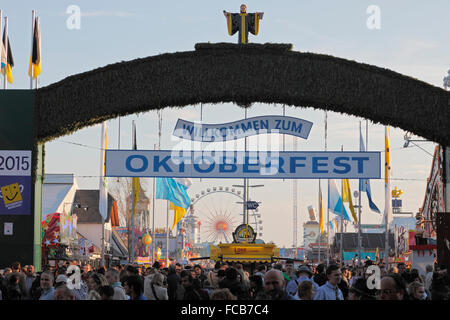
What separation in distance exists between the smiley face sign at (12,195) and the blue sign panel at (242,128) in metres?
4.41

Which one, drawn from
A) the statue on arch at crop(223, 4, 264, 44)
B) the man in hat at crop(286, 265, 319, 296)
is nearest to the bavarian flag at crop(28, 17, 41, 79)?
the statue on arch at crop(223, 4, 264, 44)

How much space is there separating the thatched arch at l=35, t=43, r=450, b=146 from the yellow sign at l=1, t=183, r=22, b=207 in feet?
4.95

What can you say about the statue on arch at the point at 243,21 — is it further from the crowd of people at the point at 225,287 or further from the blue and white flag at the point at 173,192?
the blue and white flag at the point at 173,192

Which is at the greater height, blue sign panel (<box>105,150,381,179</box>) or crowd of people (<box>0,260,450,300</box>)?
blue sign panel (<box>105,150,381,179</box>)

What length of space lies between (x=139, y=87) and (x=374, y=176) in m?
6.69

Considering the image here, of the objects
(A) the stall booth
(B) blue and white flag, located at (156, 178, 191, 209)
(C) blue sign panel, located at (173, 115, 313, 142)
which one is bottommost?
(A) the stall booth

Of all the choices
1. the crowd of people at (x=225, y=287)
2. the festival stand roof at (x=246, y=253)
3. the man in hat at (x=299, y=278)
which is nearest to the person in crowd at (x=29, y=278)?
the crowd of people at (x=225, y=287)

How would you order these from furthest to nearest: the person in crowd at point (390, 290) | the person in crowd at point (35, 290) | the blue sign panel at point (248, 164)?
the blue sign panel at point (248, 164), the person in crowd at point (35, 290), the person in crowd at point (390, 290)

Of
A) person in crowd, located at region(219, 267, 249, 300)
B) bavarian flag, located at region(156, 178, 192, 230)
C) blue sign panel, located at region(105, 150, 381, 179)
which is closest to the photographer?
person in crowd, located at region(219, 267, 249, 300)

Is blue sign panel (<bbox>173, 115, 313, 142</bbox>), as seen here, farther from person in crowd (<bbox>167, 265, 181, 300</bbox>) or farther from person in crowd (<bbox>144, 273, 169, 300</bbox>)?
person in crowd (<bbox>144, 273, 169, 300</bbox>)

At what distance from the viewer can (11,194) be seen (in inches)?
792

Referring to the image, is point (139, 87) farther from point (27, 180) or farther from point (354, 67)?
point (354, 67)

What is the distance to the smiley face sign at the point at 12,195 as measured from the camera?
66.0 feet

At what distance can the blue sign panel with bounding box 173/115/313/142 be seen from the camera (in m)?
21.0
